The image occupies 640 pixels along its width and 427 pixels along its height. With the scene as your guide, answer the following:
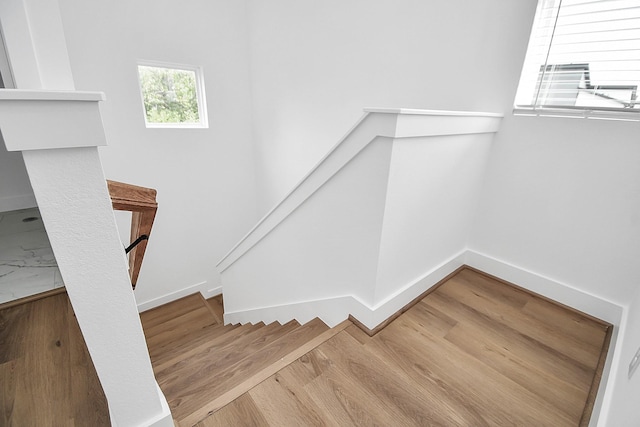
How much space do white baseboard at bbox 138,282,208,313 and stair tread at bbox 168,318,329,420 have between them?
2.13 metres

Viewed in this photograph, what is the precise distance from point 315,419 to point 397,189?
0.94 metres

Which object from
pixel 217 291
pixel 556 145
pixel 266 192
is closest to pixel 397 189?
pixel 556 145

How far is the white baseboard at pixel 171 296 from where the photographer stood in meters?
3.25

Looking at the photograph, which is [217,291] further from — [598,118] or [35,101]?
[598,118]

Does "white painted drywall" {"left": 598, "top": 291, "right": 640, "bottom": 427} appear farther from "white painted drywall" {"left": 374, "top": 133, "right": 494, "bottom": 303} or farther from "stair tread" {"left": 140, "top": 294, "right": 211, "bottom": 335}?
"stair tread" {"left": 140, "top": 294, "right": 211, "bottom": 335}

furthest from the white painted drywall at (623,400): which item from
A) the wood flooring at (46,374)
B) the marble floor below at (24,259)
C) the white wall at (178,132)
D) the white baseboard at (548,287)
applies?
the white wall at (178,132)

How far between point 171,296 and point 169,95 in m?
2.28

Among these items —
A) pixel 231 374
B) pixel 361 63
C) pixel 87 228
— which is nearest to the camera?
pixel 87 228

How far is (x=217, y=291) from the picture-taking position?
3.83m

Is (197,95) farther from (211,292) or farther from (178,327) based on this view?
(178,327)

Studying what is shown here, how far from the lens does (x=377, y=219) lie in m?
1.26

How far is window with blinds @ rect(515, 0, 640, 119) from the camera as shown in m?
1.37

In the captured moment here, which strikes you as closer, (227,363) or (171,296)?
(227,363)

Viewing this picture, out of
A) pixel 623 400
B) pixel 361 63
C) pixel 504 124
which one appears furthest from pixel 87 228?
pixel 361 63
